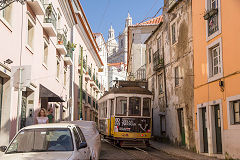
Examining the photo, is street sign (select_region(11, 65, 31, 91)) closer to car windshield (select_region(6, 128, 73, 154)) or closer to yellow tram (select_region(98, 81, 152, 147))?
car windshield (select_region(6, 128, 73, 154))

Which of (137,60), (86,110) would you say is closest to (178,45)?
(86,110)

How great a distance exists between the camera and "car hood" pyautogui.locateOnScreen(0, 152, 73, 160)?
18.1 feet

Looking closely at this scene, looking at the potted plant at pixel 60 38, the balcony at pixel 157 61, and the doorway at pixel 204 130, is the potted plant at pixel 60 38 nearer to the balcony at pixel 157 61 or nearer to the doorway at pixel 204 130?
the balcony at pixel 157 61

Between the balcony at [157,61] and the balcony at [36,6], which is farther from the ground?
the balcony at [36,6]

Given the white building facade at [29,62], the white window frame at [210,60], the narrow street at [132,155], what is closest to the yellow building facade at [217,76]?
the white window frame at [210,60]

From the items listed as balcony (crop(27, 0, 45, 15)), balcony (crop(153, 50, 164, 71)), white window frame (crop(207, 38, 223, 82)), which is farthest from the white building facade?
white window frame (crop(207, 38, 223, 82))

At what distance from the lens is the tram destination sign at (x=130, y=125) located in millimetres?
15577

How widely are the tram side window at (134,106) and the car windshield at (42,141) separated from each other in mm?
9621

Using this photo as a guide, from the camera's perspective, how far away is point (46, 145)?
20.5ft

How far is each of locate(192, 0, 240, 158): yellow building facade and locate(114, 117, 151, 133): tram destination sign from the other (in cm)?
260

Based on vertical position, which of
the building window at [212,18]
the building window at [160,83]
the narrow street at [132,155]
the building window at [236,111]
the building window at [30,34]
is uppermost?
the building window at [212,18]

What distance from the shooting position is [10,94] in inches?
402

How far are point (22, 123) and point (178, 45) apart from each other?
32.5ft

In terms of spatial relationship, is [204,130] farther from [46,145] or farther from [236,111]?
[46,145]
